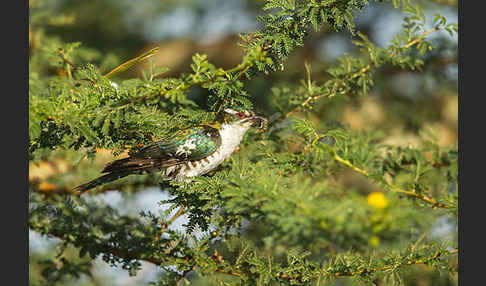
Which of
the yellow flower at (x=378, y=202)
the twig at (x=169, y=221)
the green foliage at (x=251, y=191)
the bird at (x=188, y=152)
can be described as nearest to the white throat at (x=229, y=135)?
the bird at (x=188, y=152)

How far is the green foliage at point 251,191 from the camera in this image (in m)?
1.04

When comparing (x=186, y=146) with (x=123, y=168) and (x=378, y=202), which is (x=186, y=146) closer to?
(x=123, y=168)

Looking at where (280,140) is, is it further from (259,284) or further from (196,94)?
(196,94)

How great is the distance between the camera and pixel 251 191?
1139 mm

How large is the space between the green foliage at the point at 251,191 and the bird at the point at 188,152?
6 centimetres

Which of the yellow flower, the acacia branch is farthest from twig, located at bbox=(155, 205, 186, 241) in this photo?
the yellow flower

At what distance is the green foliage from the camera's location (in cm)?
104

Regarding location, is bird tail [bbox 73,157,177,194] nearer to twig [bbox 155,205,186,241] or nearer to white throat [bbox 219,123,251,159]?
twig [bbox 155,205,186,241]

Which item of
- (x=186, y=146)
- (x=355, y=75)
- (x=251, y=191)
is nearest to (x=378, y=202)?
(x=251, y=191)

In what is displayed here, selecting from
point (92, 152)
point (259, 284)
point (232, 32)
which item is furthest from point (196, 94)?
point (259, 284)

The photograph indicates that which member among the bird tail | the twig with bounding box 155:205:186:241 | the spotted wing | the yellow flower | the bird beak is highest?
the bird beak

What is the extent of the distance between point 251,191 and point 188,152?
898 mm

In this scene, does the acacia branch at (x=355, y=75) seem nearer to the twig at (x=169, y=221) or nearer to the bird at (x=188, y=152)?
the bird at (x=188, y=152)

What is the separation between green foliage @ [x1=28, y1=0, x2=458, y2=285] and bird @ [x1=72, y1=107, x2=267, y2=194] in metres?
0.06
